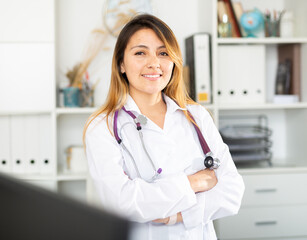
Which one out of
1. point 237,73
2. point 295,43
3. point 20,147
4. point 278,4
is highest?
point 278,4

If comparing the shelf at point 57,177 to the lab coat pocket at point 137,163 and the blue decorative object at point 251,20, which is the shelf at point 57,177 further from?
the blue decorative object at point 251,20

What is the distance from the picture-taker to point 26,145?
2.52 metres

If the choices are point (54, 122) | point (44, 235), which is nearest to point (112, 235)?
point (44, 235)

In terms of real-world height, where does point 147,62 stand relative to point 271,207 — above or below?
above

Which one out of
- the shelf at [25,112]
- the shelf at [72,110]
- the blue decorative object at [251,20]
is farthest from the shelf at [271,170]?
the shelf at [25,112]

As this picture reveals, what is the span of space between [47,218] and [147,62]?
1190 mm

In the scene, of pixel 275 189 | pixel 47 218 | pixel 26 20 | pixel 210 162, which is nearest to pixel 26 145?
pixel 26 20

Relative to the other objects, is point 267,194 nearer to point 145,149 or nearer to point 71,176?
point 71,176

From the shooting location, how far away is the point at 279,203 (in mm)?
2629

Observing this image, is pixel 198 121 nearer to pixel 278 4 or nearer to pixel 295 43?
pixel 295 43

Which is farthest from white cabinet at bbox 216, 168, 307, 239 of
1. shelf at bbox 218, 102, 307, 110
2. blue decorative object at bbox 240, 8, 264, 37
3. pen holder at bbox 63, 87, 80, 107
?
pen holder at bbox 63, 87, 80, 107

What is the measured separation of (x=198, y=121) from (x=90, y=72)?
4.56 ft

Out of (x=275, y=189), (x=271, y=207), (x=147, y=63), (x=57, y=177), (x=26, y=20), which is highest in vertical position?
(x=26, y=20)

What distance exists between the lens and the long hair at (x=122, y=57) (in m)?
1.47
